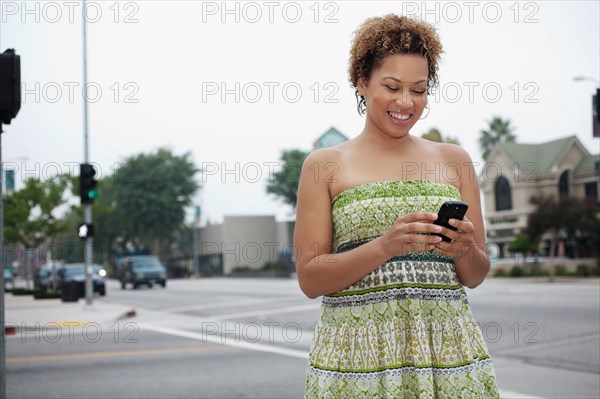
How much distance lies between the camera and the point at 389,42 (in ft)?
7.72

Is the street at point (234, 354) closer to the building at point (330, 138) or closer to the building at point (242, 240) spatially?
the building at point (330, 138)

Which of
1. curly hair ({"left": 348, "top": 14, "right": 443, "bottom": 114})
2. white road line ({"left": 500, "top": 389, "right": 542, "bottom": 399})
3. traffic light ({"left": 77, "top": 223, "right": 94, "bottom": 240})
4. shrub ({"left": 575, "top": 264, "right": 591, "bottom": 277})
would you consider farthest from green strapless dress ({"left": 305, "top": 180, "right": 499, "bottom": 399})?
shrub ({"left": 575, "top": 264, "right": 591, "bottom": 277})

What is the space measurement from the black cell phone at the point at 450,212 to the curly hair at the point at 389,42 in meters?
0.57

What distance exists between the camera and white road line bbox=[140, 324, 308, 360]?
10773 millimetres

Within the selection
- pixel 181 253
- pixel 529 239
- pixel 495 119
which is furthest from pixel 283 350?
pixel 181 253

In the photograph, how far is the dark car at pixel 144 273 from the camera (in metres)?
42.2

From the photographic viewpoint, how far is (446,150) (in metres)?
2.47

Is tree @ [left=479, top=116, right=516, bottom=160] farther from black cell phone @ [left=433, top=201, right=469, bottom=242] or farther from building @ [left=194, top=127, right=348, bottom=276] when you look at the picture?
black cell phone @ [left=433, top=201, right=469, bottom=242]

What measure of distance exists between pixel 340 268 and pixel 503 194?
177 feet

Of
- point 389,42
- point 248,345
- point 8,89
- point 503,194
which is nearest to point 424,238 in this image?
point 389,42

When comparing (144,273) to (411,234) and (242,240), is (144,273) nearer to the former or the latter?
(242,240)

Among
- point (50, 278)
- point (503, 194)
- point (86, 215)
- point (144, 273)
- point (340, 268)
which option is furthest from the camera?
point (503, 194)

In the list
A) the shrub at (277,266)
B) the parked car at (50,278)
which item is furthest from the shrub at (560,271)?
the parked car at (50,278)

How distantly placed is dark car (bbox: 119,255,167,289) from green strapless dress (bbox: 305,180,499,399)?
40812 mm
